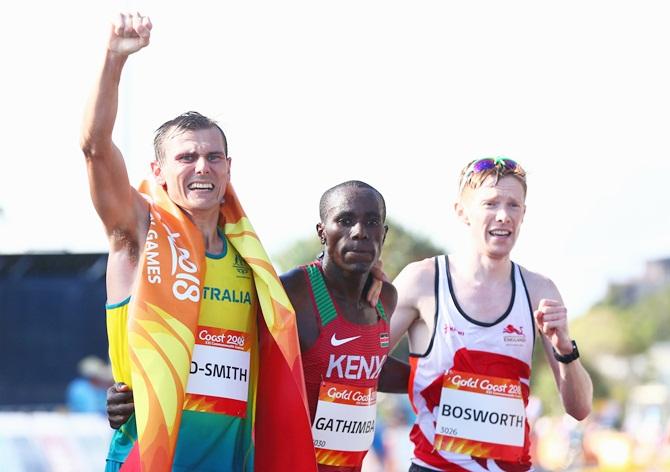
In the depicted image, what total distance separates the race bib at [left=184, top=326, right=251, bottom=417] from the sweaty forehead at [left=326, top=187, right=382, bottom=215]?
657mm

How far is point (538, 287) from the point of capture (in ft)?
17.1

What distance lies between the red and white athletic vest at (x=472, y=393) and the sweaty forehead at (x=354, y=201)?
0.74m

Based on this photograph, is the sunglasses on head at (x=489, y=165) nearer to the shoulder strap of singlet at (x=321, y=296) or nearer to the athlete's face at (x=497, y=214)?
the athlete's face at (x=497, y=214)

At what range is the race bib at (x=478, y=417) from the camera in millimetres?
4930

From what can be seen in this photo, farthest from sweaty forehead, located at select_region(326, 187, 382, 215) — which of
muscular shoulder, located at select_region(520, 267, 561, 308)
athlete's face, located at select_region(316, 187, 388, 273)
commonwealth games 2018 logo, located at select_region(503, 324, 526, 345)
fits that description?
muscular shoulder, located at select_region(520, 267, 561, 308)

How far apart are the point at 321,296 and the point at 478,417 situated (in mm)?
920

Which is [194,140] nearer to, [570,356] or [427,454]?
[427,454]

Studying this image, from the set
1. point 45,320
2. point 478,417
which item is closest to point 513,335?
point 478,417

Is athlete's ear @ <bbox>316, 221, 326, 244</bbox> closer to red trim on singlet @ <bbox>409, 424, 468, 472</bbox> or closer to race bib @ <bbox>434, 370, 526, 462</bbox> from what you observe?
race bib @ <bbox>434, 370, 526, 462</bbox>

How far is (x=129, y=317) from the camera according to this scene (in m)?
3.96

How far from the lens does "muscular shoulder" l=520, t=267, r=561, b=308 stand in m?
5.19

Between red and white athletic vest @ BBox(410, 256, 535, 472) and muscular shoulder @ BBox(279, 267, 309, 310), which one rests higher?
muscular shoulder @ BBox(279, 267, 309, 310)

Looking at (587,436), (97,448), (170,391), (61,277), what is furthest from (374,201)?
(587,436)

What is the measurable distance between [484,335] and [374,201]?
84 cm
